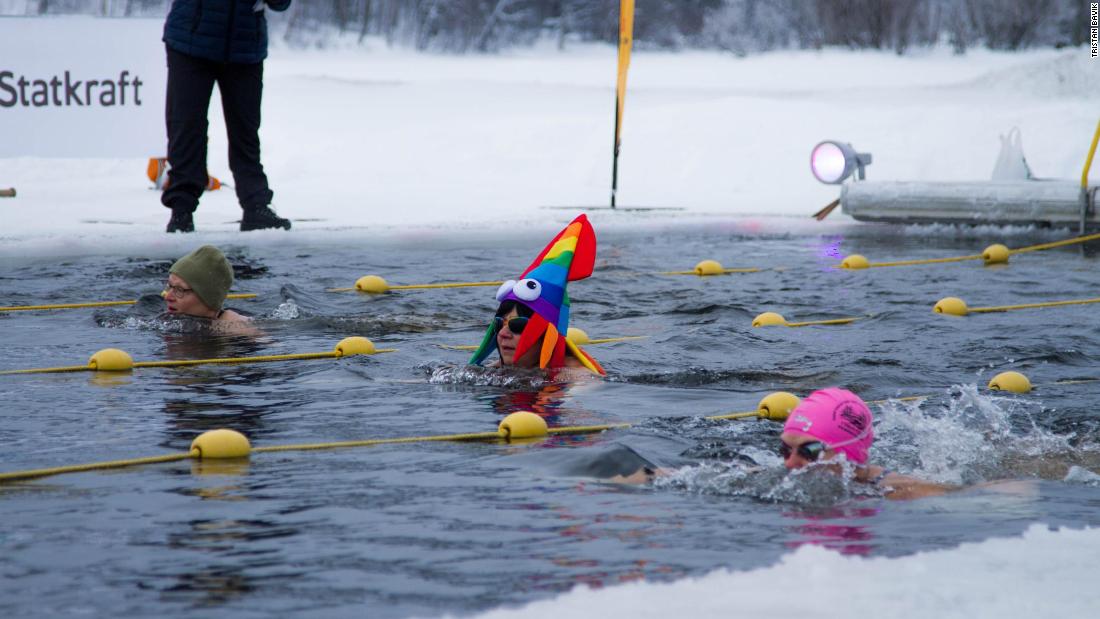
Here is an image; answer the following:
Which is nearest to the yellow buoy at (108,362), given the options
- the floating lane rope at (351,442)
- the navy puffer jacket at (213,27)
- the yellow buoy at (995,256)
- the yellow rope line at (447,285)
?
the floating lane rope at (351,442)

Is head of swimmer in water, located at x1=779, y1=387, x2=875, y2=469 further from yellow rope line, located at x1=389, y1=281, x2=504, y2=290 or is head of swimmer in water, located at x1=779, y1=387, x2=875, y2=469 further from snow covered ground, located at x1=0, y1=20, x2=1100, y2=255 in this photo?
snow covered ground, located at x1=0, y1=20, x2=1100, y2=255

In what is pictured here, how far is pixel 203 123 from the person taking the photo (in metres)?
12.5

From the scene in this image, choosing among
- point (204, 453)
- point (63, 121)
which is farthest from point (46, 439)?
point (63, 121)

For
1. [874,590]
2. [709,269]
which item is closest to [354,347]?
[709,269]

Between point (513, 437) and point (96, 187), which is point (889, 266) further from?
A: point (96, 187)

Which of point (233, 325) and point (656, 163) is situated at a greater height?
point (656, 163)

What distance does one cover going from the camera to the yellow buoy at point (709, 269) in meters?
11.8

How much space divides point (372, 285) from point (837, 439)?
573 centimetres

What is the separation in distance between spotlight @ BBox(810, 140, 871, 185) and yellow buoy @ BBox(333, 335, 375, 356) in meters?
8.26

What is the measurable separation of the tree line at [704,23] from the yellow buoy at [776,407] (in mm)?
25248

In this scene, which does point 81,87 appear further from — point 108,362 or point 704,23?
point 704,23

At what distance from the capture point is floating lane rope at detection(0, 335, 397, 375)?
24.8 ft

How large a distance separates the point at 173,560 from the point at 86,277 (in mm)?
6969

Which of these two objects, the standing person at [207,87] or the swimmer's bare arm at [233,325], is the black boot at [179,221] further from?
the swimmer's bare arm at [233,325]
